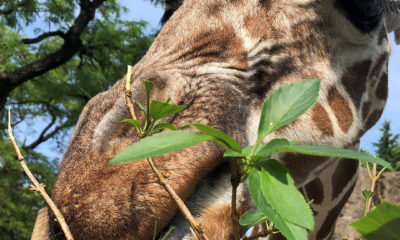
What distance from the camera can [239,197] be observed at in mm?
1085

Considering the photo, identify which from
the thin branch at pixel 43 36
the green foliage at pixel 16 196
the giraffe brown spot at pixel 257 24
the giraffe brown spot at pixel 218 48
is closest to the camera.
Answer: the giraffe brown spot at pixel 218 48

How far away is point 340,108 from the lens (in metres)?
1.57

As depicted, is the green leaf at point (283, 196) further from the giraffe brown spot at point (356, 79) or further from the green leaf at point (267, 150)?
the giraffe brown spot at point (356, 79)

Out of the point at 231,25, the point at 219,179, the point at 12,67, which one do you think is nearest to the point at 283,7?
the point at 231,25

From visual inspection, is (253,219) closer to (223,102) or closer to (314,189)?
(223,102)

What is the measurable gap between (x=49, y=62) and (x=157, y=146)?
1089 centimetres

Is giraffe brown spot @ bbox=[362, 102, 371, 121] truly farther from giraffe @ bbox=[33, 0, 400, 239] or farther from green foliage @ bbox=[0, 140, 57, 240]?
green foliage @ bbox=[0, 140, 57, 240]

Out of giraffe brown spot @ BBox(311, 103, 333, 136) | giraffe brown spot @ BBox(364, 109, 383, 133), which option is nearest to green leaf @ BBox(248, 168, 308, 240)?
giraffe brown spot @ BBox(311, 103, 333, 136)

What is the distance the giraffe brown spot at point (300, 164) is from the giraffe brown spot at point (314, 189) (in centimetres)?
36

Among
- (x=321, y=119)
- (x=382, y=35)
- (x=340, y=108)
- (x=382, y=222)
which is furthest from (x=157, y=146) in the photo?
(x=382, y=35)

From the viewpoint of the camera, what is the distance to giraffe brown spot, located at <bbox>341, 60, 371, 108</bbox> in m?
1.65

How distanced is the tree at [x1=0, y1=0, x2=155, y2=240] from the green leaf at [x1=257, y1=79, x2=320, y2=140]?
9.51 meters

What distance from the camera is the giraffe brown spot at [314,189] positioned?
76.0 inches

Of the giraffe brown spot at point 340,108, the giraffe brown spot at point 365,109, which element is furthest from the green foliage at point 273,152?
the giraffe brown spot at point 365,109
